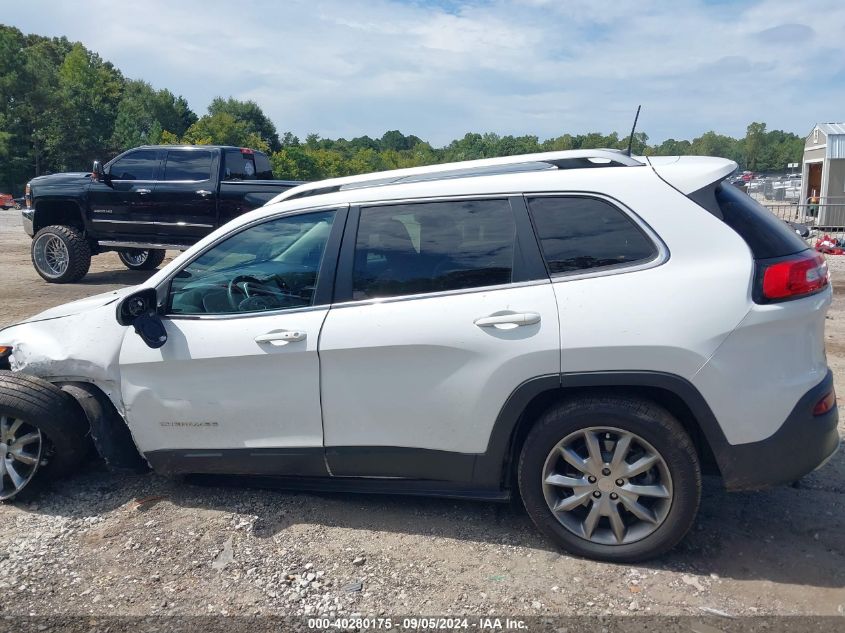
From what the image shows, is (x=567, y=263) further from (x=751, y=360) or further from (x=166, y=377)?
(x=166, y=377)

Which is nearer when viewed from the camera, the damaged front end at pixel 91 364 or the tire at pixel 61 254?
the damaged front end at pixel 91 364

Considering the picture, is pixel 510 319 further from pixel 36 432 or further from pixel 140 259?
pixel 140 259

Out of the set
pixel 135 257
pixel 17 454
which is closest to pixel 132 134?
pixel 135 257

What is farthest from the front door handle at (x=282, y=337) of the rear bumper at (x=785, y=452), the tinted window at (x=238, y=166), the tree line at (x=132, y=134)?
the tree line at (x=132, y=134)

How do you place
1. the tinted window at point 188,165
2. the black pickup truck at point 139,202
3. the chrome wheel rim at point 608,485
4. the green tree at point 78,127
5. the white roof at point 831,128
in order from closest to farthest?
the chrome wheel rim at point 608,485, the black pickup truck at point 139,202, the tinted window at point 188,165, the white roof at point 831,128, the green tree at point 78,127

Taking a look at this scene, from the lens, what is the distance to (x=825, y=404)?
3098 mm

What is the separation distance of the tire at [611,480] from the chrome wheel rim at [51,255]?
35.1 ft

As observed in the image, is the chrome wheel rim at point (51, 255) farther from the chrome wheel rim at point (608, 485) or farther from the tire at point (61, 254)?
the chrome wheel rim at point (608, 485)

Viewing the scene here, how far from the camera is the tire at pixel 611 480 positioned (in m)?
3.08

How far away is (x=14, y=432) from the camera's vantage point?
3.99 metres

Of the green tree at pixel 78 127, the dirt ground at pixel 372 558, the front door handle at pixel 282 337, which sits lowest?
the dirt ground at pixel 372 558

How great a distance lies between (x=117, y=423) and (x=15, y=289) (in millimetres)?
8974

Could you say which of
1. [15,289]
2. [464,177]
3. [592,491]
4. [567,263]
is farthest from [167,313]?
[15,289]

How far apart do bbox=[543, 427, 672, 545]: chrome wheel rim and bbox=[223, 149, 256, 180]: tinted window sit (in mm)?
9310
